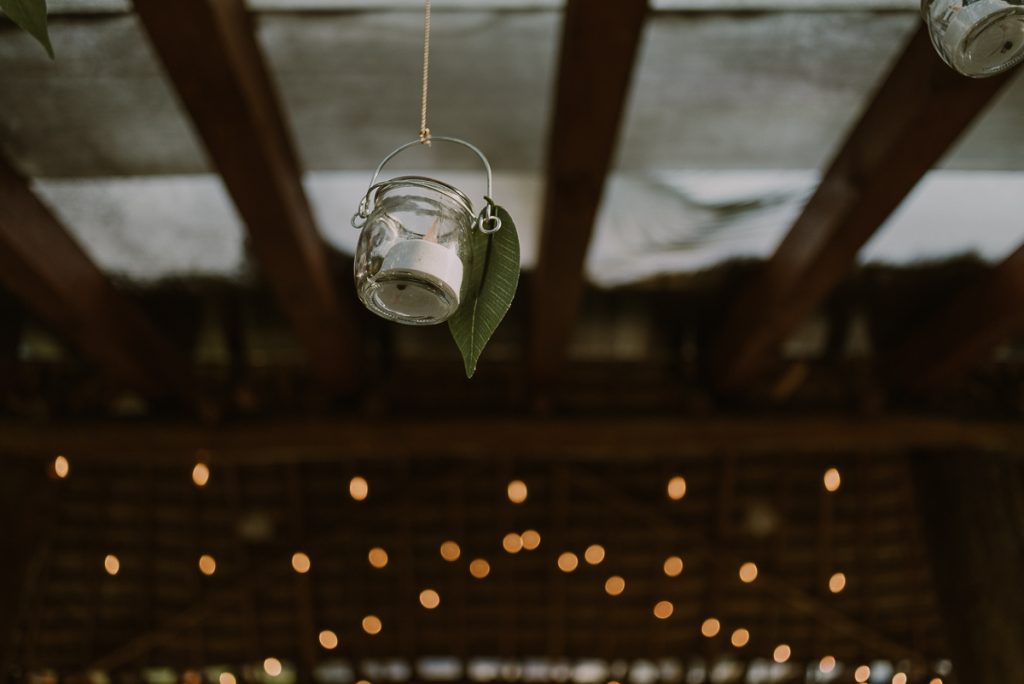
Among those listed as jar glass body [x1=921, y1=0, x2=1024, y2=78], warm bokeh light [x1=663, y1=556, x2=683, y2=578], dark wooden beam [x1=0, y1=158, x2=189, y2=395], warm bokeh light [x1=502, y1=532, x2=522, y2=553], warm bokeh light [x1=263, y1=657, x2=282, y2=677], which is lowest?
warm bokeh light [x1=263, y1=657, x2=282, y2=677]

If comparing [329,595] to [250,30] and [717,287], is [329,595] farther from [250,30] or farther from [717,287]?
[250,30]

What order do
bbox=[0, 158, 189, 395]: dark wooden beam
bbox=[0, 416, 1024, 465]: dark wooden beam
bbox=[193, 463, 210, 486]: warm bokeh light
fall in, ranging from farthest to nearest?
bbox=[193, 463, 210, 486]: warm bokeh light → bbox=[0, 416, 1024, 465]: dark wooden beam → bbox=[0, 158, 189, 395]: dark wooden beam

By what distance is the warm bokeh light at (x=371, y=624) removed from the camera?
4238mm

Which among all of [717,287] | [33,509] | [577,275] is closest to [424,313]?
[577,275]

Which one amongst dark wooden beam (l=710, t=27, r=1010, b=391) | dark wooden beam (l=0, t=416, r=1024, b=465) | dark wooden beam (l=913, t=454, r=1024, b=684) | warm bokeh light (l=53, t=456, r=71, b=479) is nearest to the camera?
dark wooden beam (l=710, t=27, r=1010, b=391)

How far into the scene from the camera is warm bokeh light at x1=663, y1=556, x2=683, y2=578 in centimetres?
418

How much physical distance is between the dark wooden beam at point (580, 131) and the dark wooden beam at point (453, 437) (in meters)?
0.82

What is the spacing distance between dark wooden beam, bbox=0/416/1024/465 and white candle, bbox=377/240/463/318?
2.52 meters

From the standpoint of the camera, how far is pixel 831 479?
13.3 ft

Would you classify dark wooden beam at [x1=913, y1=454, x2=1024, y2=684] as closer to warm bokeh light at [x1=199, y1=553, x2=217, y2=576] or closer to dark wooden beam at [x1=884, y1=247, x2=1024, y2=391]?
dark wooden beam at [x1=884, y1=247, x2=1024, y2=391]

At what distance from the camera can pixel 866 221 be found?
96.1 inches

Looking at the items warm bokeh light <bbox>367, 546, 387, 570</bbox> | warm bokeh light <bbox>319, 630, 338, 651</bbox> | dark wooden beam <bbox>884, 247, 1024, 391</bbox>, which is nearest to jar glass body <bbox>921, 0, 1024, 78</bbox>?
dark wooden beam <bbox>884, 247, 1024, 391</bbox>

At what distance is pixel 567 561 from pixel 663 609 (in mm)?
517

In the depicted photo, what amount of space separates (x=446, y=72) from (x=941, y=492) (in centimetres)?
256
